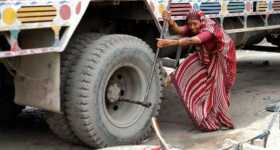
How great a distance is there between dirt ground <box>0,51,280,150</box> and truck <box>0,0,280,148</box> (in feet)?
1.03

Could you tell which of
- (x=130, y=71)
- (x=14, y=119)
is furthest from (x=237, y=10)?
(x=14, y=119)

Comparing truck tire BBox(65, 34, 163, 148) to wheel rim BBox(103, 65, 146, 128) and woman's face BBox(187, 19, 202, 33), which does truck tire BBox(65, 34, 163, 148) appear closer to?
wheel rim BBox(103, 65, 146, 128)

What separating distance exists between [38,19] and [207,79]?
2118 mm

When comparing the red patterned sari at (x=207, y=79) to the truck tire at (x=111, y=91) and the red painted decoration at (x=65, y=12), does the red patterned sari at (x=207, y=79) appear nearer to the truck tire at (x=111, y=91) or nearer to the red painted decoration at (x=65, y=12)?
the truck tire at (x=111, y=91)

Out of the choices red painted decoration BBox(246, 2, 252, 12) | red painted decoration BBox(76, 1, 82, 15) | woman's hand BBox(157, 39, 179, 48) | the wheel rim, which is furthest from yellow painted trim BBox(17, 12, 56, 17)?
red painted decoration BBox(246, 2, 252, 12)

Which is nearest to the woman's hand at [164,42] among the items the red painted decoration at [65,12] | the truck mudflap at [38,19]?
the truck mudflap at [38,19]

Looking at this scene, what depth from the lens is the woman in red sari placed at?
17.8 feet

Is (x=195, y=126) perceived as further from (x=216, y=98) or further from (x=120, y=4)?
(x=120, y=4)

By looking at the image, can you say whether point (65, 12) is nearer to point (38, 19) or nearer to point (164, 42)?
point (38, 19)

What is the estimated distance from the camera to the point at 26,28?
394 centimetres

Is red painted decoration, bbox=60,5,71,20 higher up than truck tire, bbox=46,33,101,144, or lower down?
higher up

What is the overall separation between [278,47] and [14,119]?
414cm

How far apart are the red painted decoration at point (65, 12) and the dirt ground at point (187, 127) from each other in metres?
1.27

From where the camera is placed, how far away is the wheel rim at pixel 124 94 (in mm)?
4941
